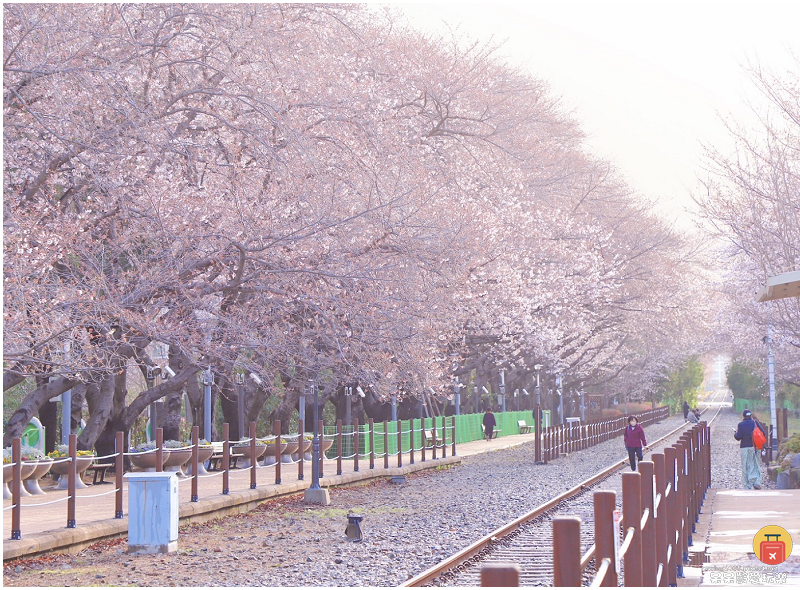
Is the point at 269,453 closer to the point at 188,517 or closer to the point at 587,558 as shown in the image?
the point at 188,517

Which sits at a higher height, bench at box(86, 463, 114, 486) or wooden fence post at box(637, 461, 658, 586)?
wooden fence post at box(637, 461, 658, 586)

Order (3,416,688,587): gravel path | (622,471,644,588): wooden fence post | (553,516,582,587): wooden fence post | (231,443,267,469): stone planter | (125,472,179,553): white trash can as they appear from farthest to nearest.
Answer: (231,443,267,469): stone planter < (125,472,179,553): white trash can < (3,416,688,587): gravel path < (622,471,644,588): wooden fence post < (553,516,582,587): wooden fence post

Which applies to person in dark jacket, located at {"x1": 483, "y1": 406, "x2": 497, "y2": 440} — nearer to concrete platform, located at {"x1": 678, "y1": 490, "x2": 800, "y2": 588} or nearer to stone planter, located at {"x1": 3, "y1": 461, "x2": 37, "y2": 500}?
concrete platform, located at {"x1": 678, "y1": 490, "x2": 800, "y2": 588}

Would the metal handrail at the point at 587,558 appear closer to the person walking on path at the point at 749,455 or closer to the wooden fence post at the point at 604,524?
the wooden fence post at the point at 604,524

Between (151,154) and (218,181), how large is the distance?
198 centimetres

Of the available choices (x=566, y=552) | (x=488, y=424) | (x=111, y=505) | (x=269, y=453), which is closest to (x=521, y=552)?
(x=111, y=505)

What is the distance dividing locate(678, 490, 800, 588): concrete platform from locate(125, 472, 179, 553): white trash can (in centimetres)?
652

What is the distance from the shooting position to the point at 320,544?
14.9m

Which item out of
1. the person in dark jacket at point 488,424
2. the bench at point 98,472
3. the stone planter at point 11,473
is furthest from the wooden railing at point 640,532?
the person in dark jacket at point 488,424

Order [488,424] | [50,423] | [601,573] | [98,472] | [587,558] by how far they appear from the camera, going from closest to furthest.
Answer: [601,573] < [587,558] < [98,472] < [50,423] < [488,424]

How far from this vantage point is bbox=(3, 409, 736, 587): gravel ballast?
39.1ft

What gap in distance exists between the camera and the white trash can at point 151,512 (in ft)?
44.0

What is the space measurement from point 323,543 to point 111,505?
4.24 m

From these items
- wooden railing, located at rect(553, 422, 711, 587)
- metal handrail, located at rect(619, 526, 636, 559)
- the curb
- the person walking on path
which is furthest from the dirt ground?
the person walking on path
